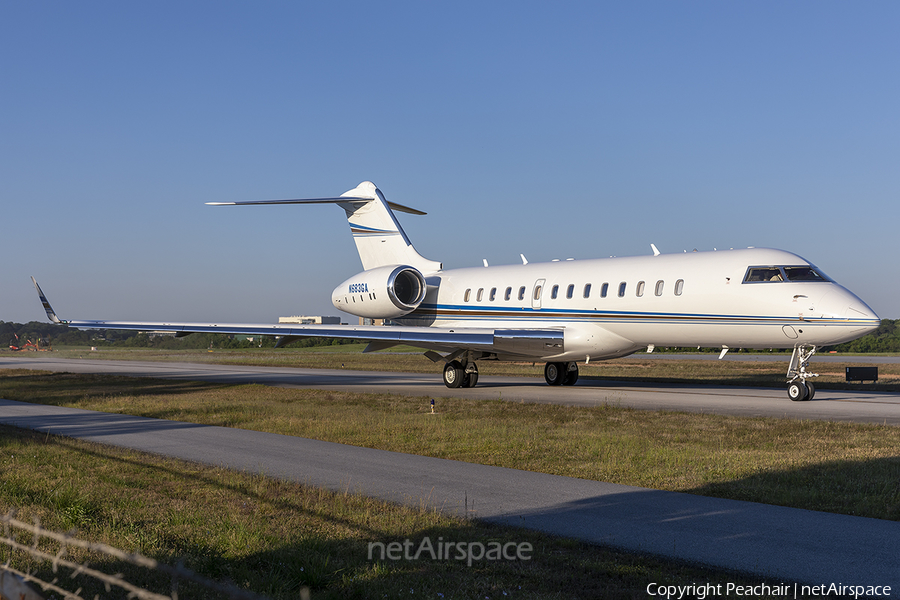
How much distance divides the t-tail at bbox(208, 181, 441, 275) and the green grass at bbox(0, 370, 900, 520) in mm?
8942

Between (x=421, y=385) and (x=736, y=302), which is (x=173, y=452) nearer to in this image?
(x=736, y=302)

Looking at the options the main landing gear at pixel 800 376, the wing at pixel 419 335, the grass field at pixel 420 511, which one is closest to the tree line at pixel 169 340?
the wing at pixel 419 335

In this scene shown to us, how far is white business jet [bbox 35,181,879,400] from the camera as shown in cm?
1755

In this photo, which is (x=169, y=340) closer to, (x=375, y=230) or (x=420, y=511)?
(x=375, y=230)

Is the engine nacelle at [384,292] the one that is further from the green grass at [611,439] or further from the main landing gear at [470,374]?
the green grass at [611,439]

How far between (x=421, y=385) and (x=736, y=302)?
35.6ft

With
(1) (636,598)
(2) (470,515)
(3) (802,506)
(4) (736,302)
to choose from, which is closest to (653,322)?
(4) (736,302)

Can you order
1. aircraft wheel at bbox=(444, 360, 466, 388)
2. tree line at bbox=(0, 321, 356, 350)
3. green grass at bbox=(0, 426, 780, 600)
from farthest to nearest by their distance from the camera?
1. tree line at bbox=(0, 321, 356, 350)
2. aircraft wheel at bbox=(444, 360, 466, 388)
3. green grass at bbox=(0, 426, 780, 600)

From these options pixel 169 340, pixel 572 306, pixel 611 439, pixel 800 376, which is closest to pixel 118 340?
pixel 169 340

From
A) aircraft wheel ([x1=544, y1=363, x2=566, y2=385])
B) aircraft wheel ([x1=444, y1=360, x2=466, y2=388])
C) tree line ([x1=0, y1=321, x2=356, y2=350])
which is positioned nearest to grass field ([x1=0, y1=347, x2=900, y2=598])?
aircraft wheel ([x1=444, y1=360, x2=466, y2=388])

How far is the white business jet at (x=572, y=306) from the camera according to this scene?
17547 millimetres

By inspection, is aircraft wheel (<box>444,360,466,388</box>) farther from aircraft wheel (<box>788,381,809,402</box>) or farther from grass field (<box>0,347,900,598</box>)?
aircraft wheel (<box>788,381,809,402</box>)

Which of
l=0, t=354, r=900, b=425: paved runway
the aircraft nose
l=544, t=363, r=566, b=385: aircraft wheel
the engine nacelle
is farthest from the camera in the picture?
the engine nacelle

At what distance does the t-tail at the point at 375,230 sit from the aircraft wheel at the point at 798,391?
1296cm
